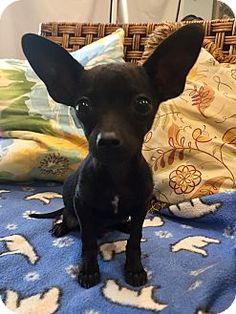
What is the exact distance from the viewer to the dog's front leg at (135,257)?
0.78 metres

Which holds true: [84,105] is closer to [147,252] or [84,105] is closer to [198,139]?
[147,252]

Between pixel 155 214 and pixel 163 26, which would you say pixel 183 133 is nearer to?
pixel 155 214

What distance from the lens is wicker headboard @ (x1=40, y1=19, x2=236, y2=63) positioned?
129 centimetres

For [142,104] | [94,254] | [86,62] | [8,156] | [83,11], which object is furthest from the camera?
[83,11]

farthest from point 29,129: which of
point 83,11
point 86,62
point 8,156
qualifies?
point 83,11

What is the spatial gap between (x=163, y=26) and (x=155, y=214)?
0.58 m

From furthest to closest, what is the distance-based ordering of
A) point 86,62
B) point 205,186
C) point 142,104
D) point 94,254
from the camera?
point 86,62 → point 205,186 → point 94,254 → point 142,104

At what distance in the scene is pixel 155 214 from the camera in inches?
43.6

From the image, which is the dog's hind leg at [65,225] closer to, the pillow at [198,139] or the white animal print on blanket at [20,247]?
the white animal print on blanket at [20,247]

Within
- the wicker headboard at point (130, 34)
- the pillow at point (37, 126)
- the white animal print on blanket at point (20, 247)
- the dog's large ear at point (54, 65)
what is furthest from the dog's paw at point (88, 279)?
the wicker headboard at point (130, 34)

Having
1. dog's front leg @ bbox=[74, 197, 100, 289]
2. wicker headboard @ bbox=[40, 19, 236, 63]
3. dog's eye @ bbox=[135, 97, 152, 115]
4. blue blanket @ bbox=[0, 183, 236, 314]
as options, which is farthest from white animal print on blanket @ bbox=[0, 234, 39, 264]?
wicker headboard @ bbox=[40, 19, 236, 63]

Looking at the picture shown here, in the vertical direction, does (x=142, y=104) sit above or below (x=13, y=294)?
above

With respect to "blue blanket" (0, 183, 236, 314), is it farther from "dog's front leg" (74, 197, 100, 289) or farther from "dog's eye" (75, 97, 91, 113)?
"dog's eye" (75, 97, 91, 113)

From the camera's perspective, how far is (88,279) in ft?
2.52
